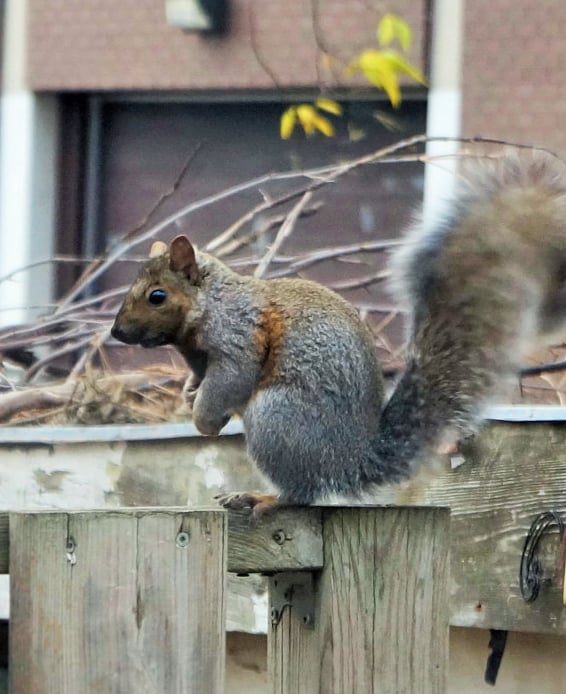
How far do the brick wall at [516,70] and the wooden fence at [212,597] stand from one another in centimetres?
424

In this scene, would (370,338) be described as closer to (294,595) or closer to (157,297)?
(157,297)

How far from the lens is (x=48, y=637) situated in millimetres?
1476

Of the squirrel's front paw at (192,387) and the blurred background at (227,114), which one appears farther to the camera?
the blurred background at (227,114)

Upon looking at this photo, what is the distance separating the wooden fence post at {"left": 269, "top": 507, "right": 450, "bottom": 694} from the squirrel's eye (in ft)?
2.67

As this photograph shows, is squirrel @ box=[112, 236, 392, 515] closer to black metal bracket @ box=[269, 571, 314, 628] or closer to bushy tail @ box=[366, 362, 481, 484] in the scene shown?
bushy tail @ box=[366, 362, 481, 484]

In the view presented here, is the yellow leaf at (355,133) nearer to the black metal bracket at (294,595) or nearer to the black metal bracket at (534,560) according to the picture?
the black metal bracket at (534,560)

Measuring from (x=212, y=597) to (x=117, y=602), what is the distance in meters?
0.11

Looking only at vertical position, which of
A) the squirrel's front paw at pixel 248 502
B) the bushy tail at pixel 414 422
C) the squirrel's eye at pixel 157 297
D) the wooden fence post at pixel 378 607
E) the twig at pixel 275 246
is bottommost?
the wooden fence post at pixel 378 607

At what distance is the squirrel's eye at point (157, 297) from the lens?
251 cm

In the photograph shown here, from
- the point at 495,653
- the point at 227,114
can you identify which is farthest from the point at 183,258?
the point at 227,114

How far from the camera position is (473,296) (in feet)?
7.13

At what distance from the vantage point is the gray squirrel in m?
2.21

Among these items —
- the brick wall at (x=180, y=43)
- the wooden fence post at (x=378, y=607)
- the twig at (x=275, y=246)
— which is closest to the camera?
the wooden fence post at (x=378, y=607)

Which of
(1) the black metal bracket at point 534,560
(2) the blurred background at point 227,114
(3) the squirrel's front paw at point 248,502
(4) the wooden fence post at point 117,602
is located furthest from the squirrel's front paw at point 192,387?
(2) the blurred background at point 227,114
